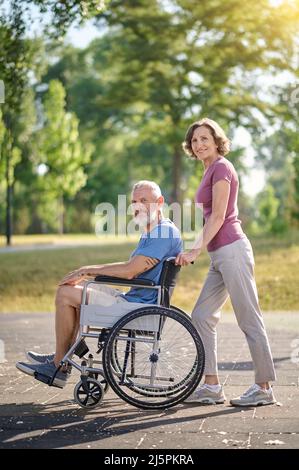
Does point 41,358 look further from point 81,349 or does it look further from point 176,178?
point 176,178

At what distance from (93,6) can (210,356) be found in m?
5.47

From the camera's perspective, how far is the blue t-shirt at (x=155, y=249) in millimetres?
5211

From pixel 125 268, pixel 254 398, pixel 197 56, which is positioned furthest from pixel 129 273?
pixel 197 56

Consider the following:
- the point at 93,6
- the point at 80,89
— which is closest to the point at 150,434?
the point at 93,6

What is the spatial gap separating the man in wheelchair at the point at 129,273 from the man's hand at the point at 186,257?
0.16m

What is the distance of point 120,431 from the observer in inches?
179

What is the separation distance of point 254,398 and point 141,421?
0.80 metres

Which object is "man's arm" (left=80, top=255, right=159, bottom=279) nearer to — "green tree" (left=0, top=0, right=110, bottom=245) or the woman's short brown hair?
the woman's short brown hair

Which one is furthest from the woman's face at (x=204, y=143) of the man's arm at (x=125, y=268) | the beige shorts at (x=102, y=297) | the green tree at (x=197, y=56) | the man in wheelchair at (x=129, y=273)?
the green tree at (x=197, y=56)

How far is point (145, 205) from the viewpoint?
5277mm

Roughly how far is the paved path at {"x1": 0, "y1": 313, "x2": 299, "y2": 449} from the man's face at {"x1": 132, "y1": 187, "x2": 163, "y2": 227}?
118cm

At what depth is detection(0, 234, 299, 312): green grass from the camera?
14.3m

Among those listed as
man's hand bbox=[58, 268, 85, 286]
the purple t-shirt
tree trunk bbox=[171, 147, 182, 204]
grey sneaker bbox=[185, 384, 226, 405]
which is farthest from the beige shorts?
tree trunk bbox=[171, 147, 182, 204]
